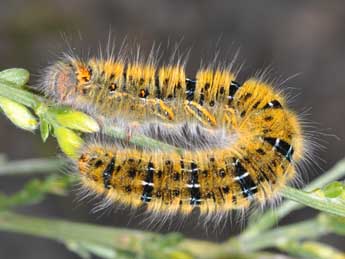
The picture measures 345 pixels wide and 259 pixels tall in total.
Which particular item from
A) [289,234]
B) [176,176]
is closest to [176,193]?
[176,176]

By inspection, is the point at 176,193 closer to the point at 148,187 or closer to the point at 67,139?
the point at 148,187

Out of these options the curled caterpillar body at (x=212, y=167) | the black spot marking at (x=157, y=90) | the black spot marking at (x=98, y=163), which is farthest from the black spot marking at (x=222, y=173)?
the black spot marking at (x=98, y=163)

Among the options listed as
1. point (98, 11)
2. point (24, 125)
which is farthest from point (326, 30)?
point (24, 125)

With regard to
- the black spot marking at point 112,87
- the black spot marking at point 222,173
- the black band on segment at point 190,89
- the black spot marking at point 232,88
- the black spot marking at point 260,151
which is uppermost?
the black spot marking at point 232,88

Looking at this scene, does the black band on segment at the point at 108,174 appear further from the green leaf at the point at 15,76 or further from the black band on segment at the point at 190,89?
the green leaf at the point at 15,76

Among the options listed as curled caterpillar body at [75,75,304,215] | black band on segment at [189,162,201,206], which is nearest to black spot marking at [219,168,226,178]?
curled caterpillar body at [75,75,304,215]

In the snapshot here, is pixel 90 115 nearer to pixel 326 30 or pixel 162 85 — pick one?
pixel 162 85

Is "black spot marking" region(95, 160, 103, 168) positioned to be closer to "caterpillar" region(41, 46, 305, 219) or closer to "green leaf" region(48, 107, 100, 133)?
"caterpillar" region(41, 46, 305, 219)
